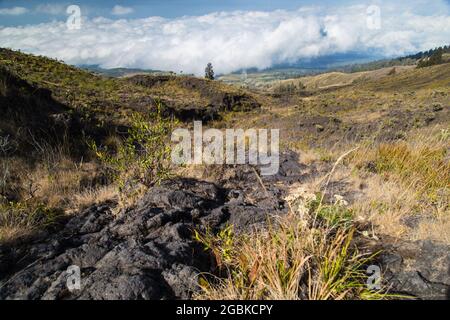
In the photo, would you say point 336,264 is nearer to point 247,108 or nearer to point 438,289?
point 438,289

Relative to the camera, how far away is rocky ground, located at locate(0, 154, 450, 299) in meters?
2.24

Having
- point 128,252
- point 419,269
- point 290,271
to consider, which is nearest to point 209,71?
point 128,252

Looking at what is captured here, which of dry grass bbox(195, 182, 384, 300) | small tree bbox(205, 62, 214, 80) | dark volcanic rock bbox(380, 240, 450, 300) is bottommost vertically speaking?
dark volcanic rock bbox(380, 240, 450, 300)

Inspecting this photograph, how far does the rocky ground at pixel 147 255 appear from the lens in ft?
7.34

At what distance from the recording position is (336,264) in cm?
223

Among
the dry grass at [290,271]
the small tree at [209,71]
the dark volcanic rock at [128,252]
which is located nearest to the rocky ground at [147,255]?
the dark volcanic rock at [128,252]

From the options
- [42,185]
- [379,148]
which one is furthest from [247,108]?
[42,185]

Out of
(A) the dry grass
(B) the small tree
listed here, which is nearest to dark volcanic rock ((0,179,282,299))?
(A) the dry grass

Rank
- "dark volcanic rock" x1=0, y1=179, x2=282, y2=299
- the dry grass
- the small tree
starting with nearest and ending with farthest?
the dry grass → "dark volcanic rock" x1=0, y1=179, x2=282, y2=299 → the small tree

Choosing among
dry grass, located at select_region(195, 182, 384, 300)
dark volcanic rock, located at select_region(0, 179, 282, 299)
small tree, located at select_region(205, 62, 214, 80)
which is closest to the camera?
dry grass, located at select_region(195, 182, 384, 300)

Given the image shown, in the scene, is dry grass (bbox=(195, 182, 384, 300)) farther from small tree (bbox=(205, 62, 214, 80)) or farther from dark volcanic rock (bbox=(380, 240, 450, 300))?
small tree (bbox=(205, 62, 214, 80))

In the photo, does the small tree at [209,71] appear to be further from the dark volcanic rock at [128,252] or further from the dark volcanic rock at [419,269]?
the dark volcanic rock at [419,269]

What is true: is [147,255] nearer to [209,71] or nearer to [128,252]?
[128,252]

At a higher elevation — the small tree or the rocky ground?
the small tree
